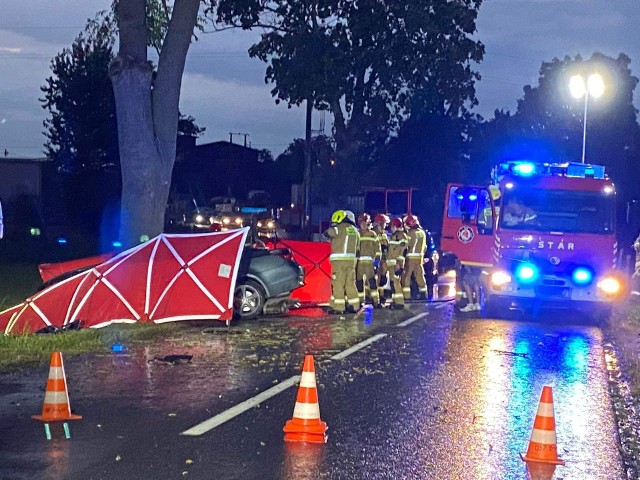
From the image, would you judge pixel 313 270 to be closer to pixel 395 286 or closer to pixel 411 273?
pixel 395 286

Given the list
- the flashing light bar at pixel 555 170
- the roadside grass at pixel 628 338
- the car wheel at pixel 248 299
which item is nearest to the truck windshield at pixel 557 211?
the flashing light bar at pixel 555 170

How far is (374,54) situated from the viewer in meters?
33.6

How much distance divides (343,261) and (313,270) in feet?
4.17

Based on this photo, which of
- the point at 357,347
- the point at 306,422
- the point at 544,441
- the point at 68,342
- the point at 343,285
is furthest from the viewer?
the point at 343,285

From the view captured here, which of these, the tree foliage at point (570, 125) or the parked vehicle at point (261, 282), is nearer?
the parked vehicle at point (261, 282)

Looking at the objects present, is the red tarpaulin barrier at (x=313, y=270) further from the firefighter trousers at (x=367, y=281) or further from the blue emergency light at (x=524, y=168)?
the blue emergency light at (x=524, y=168)

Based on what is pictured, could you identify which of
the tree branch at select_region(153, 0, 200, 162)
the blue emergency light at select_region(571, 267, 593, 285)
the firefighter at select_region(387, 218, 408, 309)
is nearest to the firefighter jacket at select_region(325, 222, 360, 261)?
the firefighter at select_region(387, 218, 408, 309)

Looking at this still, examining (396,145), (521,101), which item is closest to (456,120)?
(396,145)

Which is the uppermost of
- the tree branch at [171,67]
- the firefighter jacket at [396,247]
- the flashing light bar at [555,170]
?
the tree branch at [171,67]

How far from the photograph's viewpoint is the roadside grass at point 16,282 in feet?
55.3

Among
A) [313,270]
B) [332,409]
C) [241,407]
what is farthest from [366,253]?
[241,407]

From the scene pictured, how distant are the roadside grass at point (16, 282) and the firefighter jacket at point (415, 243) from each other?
6920 millimetres

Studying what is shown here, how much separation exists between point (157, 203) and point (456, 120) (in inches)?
1174

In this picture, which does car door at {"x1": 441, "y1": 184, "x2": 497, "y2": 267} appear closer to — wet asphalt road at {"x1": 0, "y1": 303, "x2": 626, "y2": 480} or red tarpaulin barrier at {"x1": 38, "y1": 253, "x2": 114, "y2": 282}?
wet asphalt road at {"x1": 0, "y1": 303, "x2": 626, "y2": 480}
